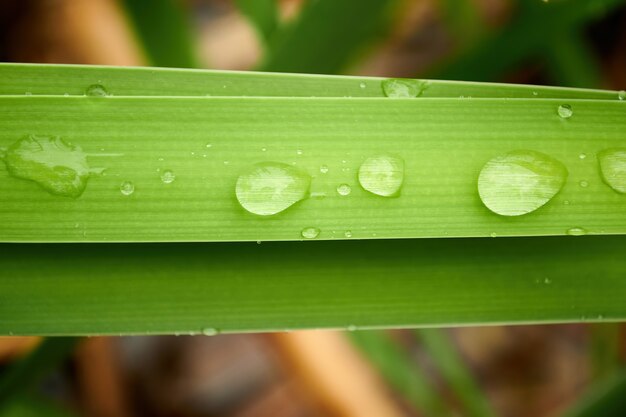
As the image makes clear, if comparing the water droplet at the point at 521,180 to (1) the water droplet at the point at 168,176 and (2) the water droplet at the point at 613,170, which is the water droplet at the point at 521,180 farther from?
(1) the water droplet at the point at 168,176

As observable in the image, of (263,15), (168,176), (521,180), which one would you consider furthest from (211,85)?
(263,15)

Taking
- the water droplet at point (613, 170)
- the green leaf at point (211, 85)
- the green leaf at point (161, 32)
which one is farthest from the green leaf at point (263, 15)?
the water droplet at point (613, 170)

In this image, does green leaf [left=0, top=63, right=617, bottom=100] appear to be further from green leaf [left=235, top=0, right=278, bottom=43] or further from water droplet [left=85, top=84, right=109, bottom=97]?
green leaf [left=235, top=0, right=278, bottom=43]

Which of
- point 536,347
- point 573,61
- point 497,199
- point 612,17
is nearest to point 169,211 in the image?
point 497,199

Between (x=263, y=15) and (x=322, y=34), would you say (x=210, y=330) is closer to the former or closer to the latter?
(x=322, y=34)

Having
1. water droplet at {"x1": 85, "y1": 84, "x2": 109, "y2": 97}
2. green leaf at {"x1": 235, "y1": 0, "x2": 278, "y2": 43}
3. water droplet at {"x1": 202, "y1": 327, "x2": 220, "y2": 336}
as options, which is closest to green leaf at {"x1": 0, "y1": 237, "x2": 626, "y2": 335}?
water droplet at {"x1": 202, "y1": 327, "x2": 220, "y2": 336}

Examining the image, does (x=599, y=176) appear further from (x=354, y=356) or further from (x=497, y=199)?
(x=354, y=356)
